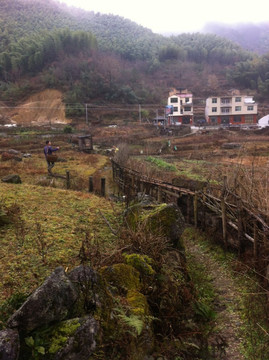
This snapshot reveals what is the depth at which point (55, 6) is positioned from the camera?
185m

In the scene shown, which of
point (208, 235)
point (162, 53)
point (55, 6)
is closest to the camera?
point (208, 235)

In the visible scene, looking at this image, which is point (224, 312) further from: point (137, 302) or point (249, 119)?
point (249, 119)

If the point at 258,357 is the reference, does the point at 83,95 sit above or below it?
above

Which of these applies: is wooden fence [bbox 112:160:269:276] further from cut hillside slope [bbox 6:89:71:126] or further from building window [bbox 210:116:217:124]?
building window [bbox 210:116:217:124]

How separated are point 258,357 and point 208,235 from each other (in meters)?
4.64

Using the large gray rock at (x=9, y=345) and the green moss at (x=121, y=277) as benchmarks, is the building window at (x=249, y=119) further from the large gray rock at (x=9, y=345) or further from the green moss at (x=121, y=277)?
the large gray rock at (x=9, y=345)

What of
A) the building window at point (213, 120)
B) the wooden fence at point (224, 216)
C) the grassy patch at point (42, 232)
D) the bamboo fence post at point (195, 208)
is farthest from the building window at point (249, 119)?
the grassy patch at point (42, 232)

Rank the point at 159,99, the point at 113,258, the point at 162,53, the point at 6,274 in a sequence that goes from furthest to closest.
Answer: the point at 162,53 < the point at 159,99 < the point at 113,258 < the point at 6,274

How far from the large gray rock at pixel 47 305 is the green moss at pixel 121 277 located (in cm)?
103

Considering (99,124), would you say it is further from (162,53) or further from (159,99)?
(162,53)

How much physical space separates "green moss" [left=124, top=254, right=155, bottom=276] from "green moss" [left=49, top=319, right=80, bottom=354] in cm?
198

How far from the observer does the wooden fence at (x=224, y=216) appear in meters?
6.77

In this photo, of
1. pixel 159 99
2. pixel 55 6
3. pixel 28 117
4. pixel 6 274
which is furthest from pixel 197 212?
pixel 55 6

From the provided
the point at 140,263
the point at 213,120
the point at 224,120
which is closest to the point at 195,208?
the point at 140,263
